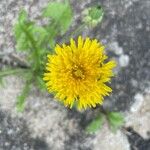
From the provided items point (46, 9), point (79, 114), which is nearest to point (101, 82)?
point (79, 114)

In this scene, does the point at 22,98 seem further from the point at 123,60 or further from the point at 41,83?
the point at 123,60

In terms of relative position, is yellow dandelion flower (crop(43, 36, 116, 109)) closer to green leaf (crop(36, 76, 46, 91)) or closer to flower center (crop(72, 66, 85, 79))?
flower center (crop(72, 66, 85, 79))

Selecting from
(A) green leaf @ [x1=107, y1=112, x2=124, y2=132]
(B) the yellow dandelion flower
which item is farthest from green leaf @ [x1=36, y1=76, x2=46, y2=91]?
(A) green leaf @ [x1=107, y1=112, x2=124, y2=132]

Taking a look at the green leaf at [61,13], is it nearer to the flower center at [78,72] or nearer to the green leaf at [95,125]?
the flower center at [78,72]

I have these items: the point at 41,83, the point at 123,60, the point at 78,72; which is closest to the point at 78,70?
the point at 78,72

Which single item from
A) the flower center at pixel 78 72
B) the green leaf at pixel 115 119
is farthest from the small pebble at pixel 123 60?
the flower center at pixel 78 72

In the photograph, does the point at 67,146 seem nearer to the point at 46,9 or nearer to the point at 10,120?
the point at 10,120
